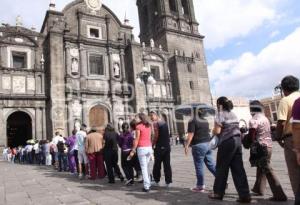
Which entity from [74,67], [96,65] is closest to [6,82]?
[74,67]

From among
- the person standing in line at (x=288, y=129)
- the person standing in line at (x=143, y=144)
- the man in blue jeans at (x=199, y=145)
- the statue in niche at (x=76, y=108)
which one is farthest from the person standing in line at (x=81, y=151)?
the statue in niche at (x=76, y=108)

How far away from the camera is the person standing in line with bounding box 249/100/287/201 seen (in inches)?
172

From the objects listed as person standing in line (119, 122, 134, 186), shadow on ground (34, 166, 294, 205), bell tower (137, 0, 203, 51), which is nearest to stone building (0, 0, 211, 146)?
bell tower (137, 0, 203, 51)

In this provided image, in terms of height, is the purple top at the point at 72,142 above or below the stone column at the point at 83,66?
below

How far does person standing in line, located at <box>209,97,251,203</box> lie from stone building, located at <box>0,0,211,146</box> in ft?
56.6

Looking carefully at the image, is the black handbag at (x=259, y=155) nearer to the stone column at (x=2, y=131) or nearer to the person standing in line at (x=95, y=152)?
the person standing in line at (x=95, y=152)

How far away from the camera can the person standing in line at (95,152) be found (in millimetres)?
8164

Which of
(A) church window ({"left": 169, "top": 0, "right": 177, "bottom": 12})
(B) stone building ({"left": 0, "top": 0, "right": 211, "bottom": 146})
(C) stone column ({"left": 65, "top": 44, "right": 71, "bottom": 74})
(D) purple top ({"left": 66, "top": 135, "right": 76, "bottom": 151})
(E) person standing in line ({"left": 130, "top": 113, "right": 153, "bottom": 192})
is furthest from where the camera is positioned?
(A) church window ({"left": 169, "top": 0, "right": 177, "bottom": 12})

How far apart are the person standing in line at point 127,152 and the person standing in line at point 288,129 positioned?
3.69m

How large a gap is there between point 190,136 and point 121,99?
63.2 ft

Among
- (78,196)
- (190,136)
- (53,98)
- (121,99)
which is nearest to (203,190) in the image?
(190,136)

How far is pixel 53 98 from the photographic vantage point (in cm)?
2073

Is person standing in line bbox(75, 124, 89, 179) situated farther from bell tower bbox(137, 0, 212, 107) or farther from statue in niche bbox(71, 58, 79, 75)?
bell tower bbox(137, 0, 212, 107)

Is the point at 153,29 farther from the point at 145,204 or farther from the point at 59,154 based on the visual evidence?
the point at 145,204
